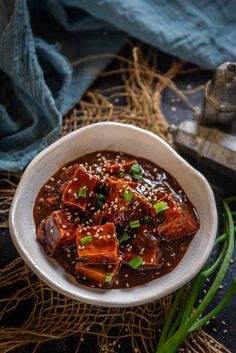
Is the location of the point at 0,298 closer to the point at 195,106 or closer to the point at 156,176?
the point at 156,176

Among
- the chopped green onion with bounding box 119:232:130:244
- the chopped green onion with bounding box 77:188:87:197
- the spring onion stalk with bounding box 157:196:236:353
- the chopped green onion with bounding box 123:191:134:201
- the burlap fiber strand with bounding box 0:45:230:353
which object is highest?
the chopped green onion with bounding box 123:191:134:201

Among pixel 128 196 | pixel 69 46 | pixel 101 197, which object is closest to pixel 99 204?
pixel 101 197

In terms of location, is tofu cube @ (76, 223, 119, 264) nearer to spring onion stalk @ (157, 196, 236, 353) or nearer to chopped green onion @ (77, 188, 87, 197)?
chopped green onion @ (77, 188, 87, 197)

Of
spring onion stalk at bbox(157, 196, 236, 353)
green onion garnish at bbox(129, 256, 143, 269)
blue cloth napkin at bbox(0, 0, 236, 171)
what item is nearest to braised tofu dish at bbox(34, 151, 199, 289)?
green onion garnish at bbox(129, 256, 143, 269)

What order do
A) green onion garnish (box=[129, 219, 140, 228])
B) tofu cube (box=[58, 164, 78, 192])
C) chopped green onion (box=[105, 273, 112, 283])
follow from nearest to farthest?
chopped green onion (box=[105, 273, 112, 283]) → green onion garnish (box=[129, 219, 140, 228]) → tofu cube (box=[58, 164, 78, 192])

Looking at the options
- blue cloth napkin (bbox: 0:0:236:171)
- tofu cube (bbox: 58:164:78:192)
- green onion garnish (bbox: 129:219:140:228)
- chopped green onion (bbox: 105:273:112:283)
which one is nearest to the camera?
chopped green onion (bbox: 105:273:112:283)

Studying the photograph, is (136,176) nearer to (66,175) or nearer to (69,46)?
(66,175)
